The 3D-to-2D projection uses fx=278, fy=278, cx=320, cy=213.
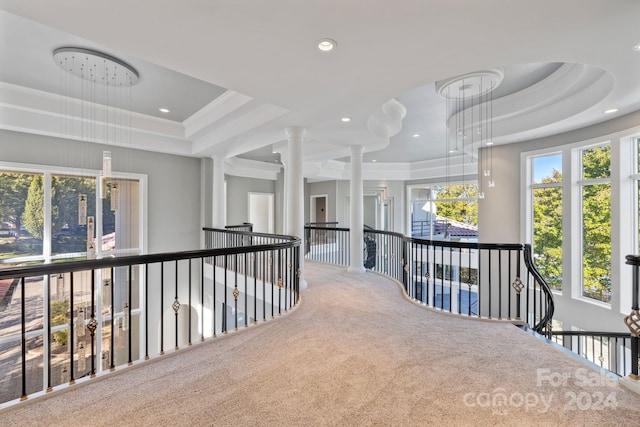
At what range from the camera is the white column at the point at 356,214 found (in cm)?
618

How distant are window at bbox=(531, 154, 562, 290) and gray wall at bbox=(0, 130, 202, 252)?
25.9ft

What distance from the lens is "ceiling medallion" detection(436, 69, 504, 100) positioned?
150 inches

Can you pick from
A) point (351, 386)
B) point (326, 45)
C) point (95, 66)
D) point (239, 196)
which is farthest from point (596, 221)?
point (239, 196)

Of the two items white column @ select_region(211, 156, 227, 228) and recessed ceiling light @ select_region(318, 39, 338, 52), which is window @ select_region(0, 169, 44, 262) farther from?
recessed ceiling light @ select_region(318, 39, 338, 52)

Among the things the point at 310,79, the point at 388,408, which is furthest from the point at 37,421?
the point at 310,79

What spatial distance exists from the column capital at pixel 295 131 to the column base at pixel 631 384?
15.2 feet

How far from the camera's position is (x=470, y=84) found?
407 centimetres

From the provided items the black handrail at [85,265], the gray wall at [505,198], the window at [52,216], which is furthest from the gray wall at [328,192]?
the black handrail at [85,265]

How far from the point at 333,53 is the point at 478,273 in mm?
3992

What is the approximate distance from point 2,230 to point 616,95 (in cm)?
941

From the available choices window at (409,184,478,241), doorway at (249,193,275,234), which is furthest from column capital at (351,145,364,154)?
doorway at (249,193,275,234)

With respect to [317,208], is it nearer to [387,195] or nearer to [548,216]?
[387,195]

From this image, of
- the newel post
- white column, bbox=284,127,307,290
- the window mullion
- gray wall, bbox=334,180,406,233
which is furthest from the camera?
gray wall, bbox=334,180,406,233

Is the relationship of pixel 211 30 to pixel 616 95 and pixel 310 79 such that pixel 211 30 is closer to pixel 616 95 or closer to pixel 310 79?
pixel 310 79
